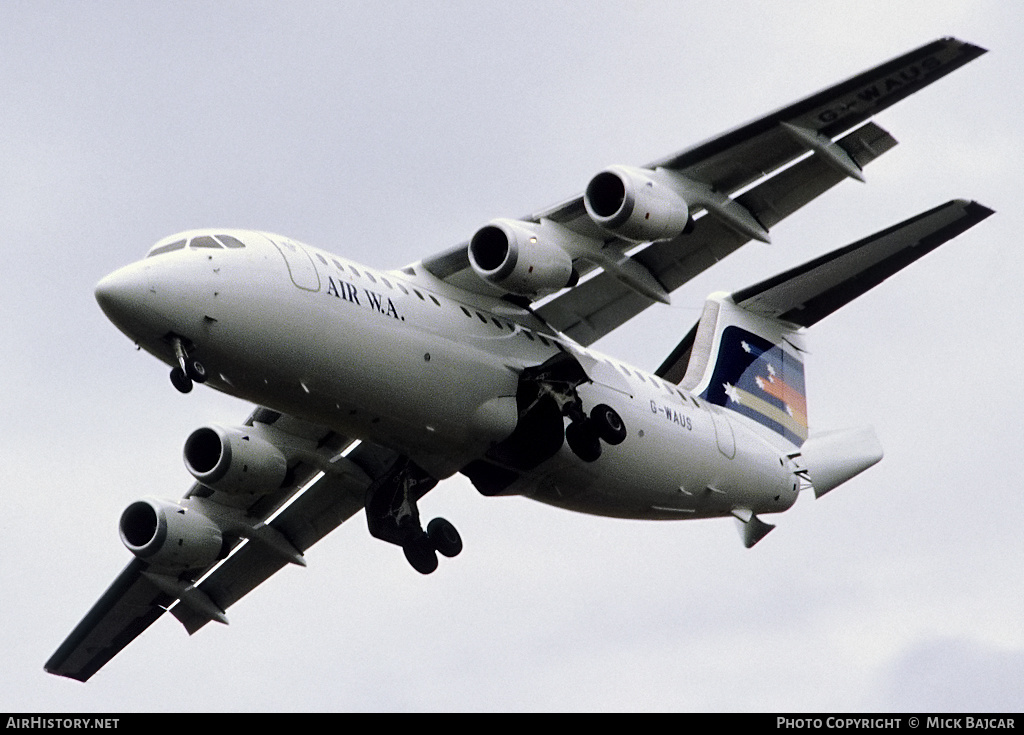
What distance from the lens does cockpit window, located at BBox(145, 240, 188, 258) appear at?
14.7m

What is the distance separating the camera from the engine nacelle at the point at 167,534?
18531 millimetres

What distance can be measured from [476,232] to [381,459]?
3410mm

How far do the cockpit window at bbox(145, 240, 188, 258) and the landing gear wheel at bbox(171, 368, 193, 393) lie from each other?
1004mm

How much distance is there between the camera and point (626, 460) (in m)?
17.3

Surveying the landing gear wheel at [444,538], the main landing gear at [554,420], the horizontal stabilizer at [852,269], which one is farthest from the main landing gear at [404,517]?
the horizontal stabilizer at [852,269]

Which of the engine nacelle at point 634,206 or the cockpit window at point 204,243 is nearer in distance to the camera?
the cockpit window at point 204,243

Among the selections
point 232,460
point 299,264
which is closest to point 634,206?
point 299,264

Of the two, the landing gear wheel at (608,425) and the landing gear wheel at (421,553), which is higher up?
the landing gear wheel at (608,425)

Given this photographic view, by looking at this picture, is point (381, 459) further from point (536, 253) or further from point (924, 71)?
point (924, 71)

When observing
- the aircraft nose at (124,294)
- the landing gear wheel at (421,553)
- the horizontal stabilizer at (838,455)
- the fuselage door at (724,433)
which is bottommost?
the horizontal stabilizer at (838,455)

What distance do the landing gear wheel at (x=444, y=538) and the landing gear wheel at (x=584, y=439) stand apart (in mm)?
1832

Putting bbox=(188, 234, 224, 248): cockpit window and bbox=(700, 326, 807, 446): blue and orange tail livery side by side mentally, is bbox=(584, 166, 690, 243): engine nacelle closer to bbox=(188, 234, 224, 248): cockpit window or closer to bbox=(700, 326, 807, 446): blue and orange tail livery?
bbox=(188, 234, 224, 248): cockpit window

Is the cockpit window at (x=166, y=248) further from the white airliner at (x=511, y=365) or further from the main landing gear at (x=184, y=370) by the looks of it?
the main landing gear at (x=184, y=370)
